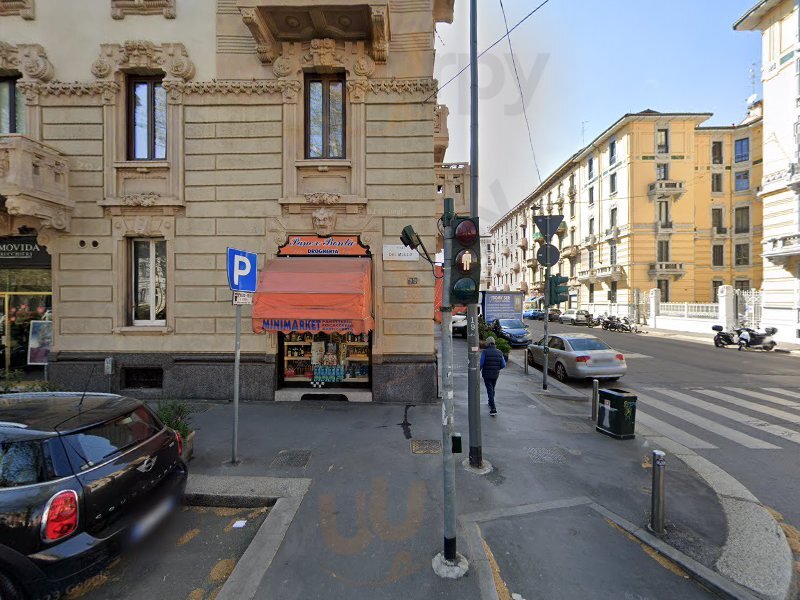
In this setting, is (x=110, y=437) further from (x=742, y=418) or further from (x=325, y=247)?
(x=742, y=418)

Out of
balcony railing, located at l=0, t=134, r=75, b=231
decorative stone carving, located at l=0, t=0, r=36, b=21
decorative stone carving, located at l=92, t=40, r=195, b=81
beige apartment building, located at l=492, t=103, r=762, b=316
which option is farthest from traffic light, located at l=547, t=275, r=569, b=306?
beige apartment building, located at l=492, t=103, r=762, b=316

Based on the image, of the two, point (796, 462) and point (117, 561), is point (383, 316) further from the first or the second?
point (796, 462)

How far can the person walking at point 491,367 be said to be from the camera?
7684 mm

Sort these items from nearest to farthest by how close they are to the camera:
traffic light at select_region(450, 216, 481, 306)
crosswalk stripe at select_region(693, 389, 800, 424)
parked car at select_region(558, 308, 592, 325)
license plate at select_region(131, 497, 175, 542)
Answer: license plate at select_region(131, 497, 175, 542) < traffic light at select_region(450, 216, 481, 306) < crosswalk stripe at select_region(693, 389, 800, 424) < parked car at select_region(558, 308, 592, 325)

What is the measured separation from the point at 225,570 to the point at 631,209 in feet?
139

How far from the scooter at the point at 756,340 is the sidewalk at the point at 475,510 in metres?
18.4

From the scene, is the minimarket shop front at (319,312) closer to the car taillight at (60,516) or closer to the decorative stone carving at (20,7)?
the car taillight at (60,516)

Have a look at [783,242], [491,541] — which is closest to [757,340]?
[783,242]

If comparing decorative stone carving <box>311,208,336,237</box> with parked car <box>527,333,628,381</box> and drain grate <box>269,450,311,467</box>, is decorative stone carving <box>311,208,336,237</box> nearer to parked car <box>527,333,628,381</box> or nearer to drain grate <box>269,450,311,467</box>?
drain grate <box>269,450,311,467</box>

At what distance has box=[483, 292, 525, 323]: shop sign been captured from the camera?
20.1 metres

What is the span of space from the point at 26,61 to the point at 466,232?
1193 centimetres

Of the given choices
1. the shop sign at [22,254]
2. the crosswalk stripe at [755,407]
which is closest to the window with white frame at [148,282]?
the shop sign at [22,254]

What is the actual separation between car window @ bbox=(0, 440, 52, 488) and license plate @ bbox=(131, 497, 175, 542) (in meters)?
0.91

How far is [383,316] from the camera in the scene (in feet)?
27.2
